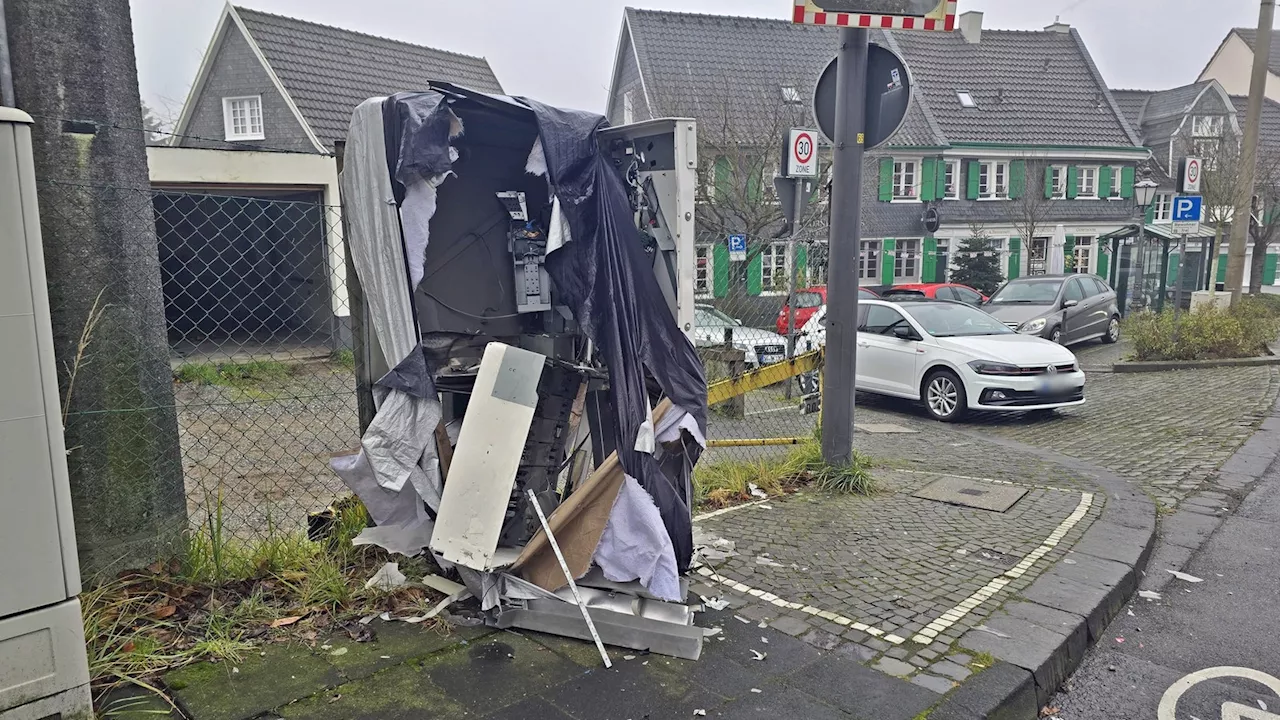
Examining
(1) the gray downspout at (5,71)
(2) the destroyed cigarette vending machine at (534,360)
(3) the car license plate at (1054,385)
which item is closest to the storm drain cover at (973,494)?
(2) the destroyed cigarette vending machine at (534,360)

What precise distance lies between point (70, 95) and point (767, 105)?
20738 mm

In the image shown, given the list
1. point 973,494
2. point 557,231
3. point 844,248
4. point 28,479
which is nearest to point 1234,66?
point 973,494

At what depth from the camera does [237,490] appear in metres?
6.70

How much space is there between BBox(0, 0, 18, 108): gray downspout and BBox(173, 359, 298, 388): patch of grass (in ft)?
18.2

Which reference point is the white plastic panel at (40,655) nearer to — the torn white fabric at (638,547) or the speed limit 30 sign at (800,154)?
the torn white fabric at (638,547)

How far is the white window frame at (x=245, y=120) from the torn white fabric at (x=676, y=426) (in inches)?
815

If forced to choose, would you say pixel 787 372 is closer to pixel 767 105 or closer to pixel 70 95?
pixel 70 95

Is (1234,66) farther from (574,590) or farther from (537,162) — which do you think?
(574,590)

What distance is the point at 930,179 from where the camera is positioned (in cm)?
3058

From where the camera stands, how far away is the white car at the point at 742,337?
419 inches

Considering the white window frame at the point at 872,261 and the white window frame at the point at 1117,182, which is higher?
the white window frame at the point at 1117,182

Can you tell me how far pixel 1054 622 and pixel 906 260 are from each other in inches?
1141

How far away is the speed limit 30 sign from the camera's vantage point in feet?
25.0

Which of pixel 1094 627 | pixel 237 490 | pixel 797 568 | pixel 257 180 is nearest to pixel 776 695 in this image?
pixel 797 568
